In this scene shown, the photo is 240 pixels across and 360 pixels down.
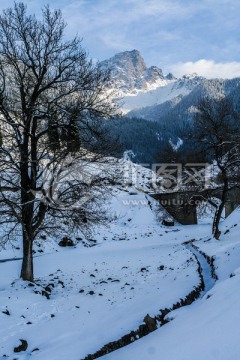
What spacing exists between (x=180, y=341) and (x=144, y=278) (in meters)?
10.3

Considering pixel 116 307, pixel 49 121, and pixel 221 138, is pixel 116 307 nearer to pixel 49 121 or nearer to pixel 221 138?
pixel 49 121

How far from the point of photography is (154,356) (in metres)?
6.20

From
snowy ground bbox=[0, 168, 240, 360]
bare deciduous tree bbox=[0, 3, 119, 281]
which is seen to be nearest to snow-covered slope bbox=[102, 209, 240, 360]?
snowy ground bbox=[0, 168, 240, 360]

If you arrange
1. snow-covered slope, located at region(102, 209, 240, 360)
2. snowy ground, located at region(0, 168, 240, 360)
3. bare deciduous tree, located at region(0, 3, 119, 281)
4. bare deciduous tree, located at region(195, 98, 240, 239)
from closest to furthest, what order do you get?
snow-covered slope, located at region(102, 209, 240, 360) < snowy ground, located at region(0, 168, 240, 360) < bare deciduous tree, located at region(0, 3, 119, 281) < bare deciduous tree, located at region(195, 98, 240, 239)

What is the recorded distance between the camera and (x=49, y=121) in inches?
558

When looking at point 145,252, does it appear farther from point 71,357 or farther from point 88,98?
point 71,357

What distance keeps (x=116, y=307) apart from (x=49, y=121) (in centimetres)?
759

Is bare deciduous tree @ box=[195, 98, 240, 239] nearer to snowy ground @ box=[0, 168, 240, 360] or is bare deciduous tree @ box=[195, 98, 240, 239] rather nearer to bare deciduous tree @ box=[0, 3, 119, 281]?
snowy ground @ box=[0, 168, 240, 360]

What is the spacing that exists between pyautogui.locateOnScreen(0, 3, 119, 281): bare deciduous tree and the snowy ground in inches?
121

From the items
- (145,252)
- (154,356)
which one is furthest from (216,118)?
(154,356)

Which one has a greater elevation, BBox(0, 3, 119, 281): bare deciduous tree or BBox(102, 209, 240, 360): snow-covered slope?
BBox(0, 3, 119, 281): bare deciduous tree

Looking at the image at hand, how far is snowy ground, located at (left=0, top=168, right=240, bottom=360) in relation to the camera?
6.25 metres

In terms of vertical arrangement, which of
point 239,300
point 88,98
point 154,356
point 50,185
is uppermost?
point 88,98

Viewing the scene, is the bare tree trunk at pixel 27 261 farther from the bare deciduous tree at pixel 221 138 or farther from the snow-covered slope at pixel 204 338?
the bare deciduous tree at pixel 221 138
